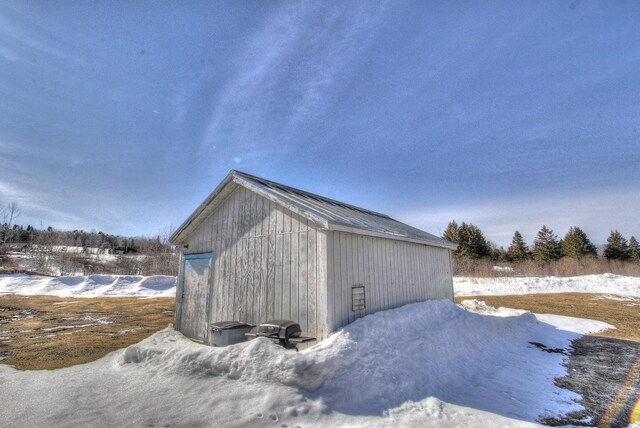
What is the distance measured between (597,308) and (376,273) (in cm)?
1729

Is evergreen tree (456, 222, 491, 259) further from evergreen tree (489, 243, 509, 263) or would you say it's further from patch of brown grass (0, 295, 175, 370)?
patch of brown grass (0, 295, 175, 370)

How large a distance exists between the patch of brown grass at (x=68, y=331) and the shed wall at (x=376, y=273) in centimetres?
622

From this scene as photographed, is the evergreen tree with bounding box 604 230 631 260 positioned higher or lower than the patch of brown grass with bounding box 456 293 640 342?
higher

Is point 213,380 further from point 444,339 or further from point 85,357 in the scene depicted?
point 444,339

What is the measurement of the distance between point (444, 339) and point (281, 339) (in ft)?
13.1

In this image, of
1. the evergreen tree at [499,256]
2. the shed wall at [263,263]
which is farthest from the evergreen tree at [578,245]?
the shed wall at [263,263]

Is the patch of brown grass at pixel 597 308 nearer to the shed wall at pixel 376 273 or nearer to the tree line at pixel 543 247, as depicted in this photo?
the shed wall at pixel 376 273

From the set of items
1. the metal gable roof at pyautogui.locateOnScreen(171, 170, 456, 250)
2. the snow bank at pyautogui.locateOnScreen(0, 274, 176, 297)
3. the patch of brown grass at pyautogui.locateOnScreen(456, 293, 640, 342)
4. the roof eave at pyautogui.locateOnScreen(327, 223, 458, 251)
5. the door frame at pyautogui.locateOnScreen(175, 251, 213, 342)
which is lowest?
the patch of brown grass at pyautogui.locateOnScreen(456, 293, 640, 342)

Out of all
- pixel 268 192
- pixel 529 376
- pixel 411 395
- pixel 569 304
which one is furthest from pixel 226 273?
pixel 569 304

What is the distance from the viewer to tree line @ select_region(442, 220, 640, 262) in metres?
48.7

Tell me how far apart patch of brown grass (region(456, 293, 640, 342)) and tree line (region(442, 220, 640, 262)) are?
28881 millimetres


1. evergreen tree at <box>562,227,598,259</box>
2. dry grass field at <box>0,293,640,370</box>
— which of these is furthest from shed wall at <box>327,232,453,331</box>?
evergreen tree at <box>562,227,598,259</box>

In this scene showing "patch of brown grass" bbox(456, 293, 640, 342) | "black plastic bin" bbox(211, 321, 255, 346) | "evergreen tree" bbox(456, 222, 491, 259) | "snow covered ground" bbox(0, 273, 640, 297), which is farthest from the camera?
"evergreen tree" bbox(456, 222, 491, 259)

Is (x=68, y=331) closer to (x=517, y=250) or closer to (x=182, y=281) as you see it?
(x=182, y=281)
